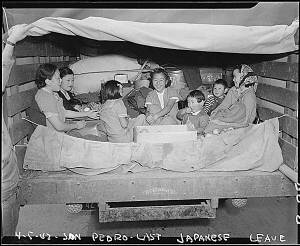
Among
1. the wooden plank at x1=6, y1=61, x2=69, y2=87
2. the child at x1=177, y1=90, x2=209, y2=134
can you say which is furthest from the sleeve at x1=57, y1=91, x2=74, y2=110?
the child at x1=177, y1=90, x2=209, y2=134

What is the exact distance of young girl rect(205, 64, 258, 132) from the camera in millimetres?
3843

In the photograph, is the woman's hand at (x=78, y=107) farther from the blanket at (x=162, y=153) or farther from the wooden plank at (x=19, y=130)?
the blanket at (x=162, y=153)

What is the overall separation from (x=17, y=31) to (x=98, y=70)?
2.85 meters

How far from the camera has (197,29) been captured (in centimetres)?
290

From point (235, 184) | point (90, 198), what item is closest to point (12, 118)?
point (90, 198)

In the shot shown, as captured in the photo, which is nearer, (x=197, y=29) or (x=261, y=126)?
(x=197, y=29)

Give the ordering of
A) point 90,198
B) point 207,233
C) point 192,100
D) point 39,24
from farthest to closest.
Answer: point 207,233 → point 192,100 → point 90,198 → point 39,24

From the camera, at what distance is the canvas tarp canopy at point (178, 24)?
9.29ft

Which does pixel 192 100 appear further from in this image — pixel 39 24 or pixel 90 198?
pixel 39 24

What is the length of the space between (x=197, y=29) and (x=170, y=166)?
1201 millimetres

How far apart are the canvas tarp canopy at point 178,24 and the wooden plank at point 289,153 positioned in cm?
98

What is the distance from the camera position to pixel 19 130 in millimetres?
3373

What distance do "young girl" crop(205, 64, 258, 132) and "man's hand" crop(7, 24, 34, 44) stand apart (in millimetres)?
2009

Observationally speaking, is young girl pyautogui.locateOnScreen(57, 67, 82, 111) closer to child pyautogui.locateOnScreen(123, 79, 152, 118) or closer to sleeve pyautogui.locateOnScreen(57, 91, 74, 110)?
sleeve pyautogui.locateOnScreen(57, 91, 74, 110)
